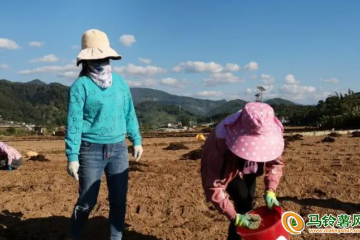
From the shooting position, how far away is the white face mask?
2.94m

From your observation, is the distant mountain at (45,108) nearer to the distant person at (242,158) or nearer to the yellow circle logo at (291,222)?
the yellow circle logo at (291,222)

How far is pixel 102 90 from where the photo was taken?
2.96 m

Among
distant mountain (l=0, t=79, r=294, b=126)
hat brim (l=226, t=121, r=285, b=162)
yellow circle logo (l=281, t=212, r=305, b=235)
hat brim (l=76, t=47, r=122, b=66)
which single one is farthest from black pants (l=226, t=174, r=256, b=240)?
distant mountain (l=0, t=79, r=294, b=126)

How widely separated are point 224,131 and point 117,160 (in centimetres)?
104

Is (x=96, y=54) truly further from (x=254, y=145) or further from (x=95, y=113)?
(x=254, y=145)

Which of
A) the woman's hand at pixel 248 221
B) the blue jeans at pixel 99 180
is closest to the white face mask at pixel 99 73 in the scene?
the blue jeans at pixel 99 180

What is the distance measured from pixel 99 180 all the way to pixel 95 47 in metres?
0.99

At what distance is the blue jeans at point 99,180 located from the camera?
3.01 metres

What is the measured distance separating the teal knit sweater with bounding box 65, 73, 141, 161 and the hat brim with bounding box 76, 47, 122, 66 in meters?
0.16

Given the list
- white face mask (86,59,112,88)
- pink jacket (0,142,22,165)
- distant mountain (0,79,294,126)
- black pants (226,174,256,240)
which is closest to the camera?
black pants (226,174,256,240)

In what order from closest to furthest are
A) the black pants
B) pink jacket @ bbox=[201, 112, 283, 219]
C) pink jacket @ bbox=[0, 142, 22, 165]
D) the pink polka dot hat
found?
the pink polka dot hat, pink jacket @ bbox=[201, 112, 283, 219], the black pants, pink jacket @ bbox=[0, 142, 22, 165]

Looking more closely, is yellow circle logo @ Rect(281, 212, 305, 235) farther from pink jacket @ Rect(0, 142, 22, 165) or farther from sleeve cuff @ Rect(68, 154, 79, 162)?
pink jacket @ Rect(0, 142, 22, 165)

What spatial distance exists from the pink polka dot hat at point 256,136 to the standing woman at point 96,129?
1.10 meters

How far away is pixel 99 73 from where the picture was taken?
2953 mm
